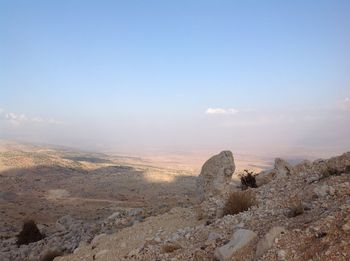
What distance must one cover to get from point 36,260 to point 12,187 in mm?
36179

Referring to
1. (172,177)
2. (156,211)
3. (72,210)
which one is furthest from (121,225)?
(172,177)

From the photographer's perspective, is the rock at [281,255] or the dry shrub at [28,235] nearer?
the rock at [281,255]

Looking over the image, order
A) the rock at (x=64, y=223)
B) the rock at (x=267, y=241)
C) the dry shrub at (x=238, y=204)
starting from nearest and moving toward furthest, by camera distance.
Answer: the rock at (x=267, y=241), the dry shrub at (x=238, y=204), the rock at (x=64, y=223)

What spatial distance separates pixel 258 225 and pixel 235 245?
58.4 inches

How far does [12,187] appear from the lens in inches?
2030

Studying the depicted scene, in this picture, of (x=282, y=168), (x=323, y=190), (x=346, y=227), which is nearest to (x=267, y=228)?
(x=346, y=227)

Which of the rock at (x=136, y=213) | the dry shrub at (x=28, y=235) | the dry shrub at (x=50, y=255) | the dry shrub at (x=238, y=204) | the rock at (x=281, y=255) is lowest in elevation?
the dry shrub at (x=28, y=235)

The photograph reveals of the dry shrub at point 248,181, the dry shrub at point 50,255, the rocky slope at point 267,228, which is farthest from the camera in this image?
the dry shrub at point 248,181

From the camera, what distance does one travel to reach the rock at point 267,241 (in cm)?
866

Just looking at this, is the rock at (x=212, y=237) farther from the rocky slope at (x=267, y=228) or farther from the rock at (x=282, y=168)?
the rock at (x=282, y=168)

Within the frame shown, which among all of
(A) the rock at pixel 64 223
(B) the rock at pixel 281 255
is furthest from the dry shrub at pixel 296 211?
(A) the rock at pixel 64 223

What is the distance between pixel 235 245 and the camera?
30.7 ft

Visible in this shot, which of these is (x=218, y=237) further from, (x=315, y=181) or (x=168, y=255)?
(x=315, y=181)

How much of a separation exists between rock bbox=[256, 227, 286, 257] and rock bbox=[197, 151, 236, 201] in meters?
7.63
